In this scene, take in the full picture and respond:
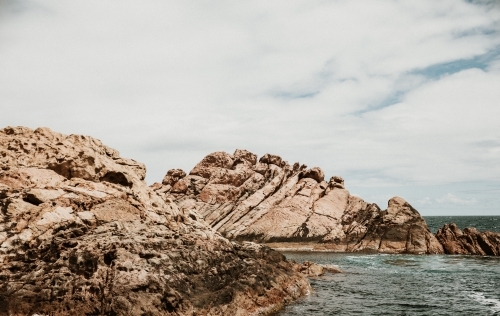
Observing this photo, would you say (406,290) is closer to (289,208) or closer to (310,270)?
(310,270)

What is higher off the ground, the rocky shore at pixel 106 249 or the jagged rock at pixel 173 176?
the jagged rock at pixel 173 176

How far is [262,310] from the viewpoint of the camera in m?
21.7

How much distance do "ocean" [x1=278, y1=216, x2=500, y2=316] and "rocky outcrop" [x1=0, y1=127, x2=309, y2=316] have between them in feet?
8.96

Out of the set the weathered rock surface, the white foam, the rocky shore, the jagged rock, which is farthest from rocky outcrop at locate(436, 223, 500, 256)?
the jagged rock

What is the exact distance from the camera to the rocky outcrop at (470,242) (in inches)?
2367

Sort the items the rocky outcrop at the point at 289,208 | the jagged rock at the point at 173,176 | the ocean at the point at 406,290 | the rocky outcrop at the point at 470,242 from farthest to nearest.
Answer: the jagged rock at the point at 173,176 < the rocky outcrop at the point at 289,208 < the rocky outcrop at the point at 470,242 < the ocean at the point at 406,290

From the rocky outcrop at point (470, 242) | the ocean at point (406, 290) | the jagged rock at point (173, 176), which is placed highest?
the jagged rock at point (173, 176)

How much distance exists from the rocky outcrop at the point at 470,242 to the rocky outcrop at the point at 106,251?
4594cm

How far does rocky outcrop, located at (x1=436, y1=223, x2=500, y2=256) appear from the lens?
6012 cm

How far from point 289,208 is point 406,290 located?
44340 mm

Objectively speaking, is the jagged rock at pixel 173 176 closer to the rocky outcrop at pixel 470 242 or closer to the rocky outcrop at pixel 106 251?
the rocky outcrop at pixel 470 242

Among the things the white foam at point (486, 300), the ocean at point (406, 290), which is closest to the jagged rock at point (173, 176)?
the ocean at point (406, 290)

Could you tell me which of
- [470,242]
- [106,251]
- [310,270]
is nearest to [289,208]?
[470,242]

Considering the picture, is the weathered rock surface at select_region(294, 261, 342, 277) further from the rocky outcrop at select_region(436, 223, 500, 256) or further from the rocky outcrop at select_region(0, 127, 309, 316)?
the rocky outcrop at select_region(436, 223, 500, 256)
